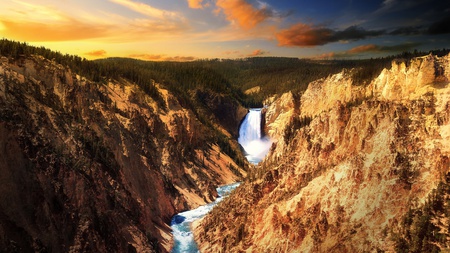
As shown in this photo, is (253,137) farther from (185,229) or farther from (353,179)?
(353,179)

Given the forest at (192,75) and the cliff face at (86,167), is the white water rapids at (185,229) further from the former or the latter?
the forest at (192,75)

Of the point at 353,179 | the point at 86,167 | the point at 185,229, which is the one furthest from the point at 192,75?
the point at 353,179

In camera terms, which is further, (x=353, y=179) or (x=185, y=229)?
(x=185, y=229)

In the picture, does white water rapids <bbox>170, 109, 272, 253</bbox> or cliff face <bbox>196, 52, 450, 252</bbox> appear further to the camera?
white water rapids <bbox>170, 109, 272, 253</bbox>

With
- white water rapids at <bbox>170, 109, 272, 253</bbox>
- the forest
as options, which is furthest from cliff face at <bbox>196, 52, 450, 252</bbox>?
the forest

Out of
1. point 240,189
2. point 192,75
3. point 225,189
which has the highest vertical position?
point 192,75

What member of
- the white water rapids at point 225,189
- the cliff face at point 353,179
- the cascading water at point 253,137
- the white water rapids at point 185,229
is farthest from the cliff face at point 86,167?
the cascading water at point 253,137

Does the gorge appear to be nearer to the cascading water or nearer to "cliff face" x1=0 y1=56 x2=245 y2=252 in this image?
"cliff face" x1=0 y1=56 x2=245 y2=252
